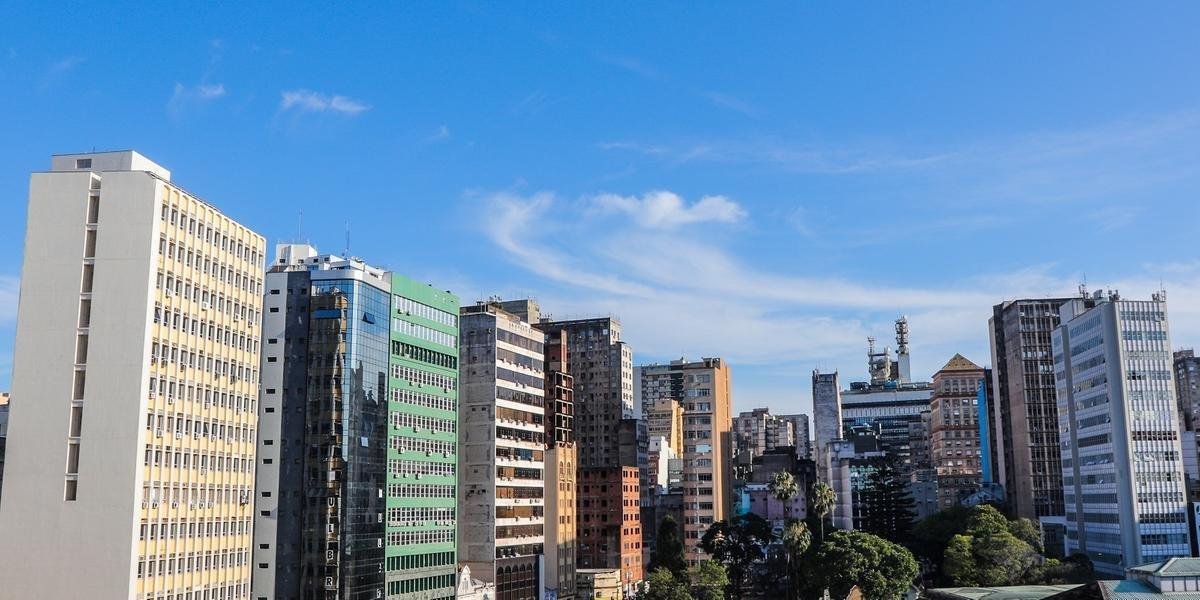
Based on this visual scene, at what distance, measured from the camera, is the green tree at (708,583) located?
155375 mm

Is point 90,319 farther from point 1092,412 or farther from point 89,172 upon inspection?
point 1092,412

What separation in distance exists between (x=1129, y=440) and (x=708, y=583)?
6694 cm

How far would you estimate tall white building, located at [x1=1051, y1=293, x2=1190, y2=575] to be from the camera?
522 ft

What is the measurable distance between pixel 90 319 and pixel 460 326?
6465 cm

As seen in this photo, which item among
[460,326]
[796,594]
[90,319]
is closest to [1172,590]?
[796,594]

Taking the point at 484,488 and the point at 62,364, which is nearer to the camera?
the point at 62,364

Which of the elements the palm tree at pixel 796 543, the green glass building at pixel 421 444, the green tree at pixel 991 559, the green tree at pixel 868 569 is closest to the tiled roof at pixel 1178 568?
the green tree at pixel 868 569

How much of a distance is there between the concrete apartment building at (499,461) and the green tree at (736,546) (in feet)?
126

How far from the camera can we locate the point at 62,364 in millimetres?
95875

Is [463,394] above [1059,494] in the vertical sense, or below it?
above

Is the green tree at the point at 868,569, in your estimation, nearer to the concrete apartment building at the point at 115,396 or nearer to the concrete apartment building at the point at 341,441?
the concrete apartment building at the point at 341,441

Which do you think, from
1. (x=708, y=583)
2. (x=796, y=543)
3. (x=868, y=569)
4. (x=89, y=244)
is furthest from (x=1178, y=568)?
(x=89, y=244)

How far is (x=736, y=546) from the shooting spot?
192 m

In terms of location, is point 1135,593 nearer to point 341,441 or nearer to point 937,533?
point 937,533
